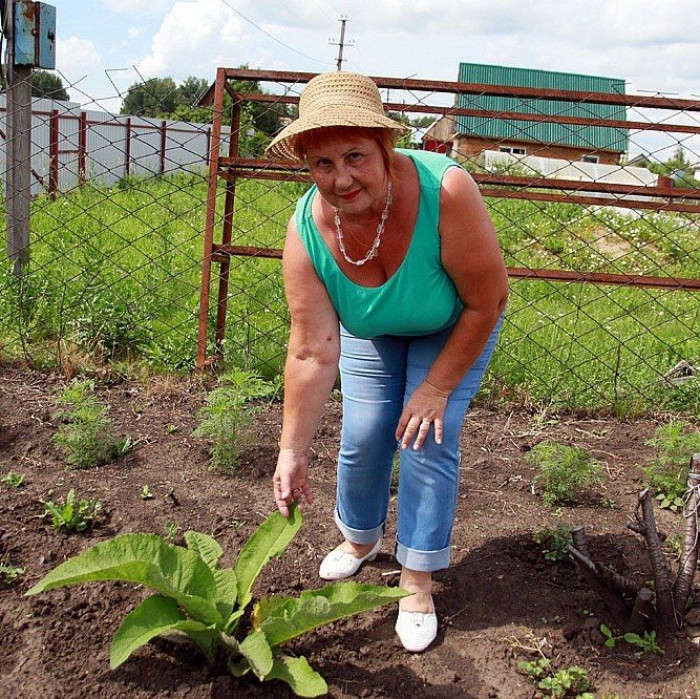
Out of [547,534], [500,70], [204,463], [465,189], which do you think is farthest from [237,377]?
[500,70]

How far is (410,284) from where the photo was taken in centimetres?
214

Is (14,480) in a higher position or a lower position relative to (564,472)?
lower

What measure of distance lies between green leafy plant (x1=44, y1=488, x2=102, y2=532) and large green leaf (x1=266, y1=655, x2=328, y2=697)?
0.99 meters

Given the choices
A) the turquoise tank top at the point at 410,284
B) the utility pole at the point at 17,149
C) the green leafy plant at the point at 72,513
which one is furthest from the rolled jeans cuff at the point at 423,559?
the utility pole at the point at 17,149

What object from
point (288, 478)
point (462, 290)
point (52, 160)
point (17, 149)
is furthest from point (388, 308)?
point (52, 160)

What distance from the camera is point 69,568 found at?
6.31ft

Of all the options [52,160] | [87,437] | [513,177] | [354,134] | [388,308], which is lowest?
[87,437]

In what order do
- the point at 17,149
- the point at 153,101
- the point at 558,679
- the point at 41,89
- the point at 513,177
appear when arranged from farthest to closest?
the point at 153,101 → the point at 17,149 → the point at 41,89 → the point at 513,177 → the point at 558,679

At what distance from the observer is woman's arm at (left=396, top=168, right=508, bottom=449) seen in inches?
80.4

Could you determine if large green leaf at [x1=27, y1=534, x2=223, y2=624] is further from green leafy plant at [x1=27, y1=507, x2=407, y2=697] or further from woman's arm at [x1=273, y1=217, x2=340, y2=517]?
woman's arm at [x1=273, y1=217, x2=340, y2=517]

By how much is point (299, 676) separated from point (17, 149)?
3.31m

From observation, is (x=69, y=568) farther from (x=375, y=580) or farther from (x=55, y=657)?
(x=375, y=580)

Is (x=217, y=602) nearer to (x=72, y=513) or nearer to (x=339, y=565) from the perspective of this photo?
(x=339, y=565)

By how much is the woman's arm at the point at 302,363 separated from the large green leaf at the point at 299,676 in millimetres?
404
